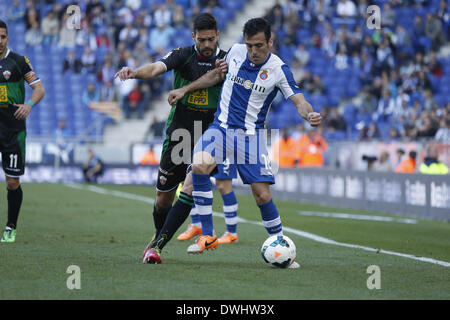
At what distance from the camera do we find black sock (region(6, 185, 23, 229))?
916 cm

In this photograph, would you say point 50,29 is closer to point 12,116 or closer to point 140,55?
point 140,55

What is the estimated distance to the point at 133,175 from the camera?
26.0 meters

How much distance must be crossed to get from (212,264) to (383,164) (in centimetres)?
1118

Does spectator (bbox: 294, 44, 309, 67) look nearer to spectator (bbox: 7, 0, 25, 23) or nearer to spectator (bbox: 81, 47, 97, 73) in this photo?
spectator (bbox: 81, 47, 97, 73)

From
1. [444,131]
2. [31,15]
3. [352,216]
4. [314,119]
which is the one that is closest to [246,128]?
[314,119]

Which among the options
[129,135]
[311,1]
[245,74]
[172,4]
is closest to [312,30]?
[311,1]

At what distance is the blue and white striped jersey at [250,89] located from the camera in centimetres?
741

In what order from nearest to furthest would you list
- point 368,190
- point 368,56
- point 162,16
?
point 368,190
point 368,56
point 162,16

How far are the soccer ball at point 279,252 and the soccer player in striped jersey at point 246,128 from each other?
0.31 m

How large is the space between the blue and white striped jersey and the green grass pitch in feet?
4.40

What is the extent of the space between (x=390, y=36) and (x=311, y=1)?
382 centimetres

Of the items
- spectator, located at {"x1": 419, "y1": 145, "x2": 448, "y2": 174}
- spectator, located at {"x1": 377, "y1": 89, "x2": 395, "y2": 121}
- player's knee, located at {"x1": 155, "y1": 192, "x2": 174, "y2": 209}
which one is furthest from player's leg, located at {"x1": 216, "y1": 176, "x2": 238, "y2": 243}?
spectator, located at {"x1": 377, "y1": 89, "x2": 395, "y2": 121}

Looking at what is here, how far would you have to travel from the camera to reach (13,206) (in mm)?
9258
